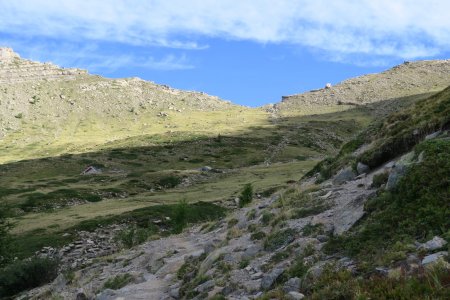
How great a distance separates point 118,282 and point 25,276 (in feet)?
39.5

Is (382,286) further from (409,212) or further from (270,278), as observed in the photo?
(270,278)

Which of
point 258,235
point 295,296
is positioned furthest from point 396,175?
point 258,235

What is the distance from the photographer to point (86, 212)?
181 ft

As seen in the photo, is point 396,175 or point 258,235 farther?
point 258,235

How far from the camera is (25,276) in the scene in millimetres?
30125

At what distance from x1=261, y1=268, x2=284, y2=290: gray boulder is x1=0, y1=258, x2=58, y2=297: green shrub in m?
22.3

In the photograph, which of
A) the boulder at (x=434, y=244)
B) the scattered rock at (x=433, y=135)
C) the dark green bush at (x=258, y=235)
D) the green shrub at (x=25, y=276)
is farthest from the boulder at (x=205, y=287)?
the green shrub at (x=25, y=276)

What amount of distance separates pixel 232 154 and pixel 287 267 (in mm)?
100861

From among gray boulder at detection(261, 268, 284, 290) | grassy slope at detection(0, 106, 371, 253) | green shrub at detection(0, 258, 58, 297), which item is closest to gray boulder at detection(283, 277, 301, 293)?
gray boulder at detection(261, 268, 284, 290)

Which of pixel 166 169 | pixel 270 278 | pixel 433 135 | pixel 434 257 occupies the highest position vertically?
pixel 166 169

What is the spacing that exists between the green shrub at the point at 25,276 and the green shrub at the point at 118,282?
35.4 feet

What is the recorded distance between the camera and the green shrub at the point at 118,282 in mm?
21141

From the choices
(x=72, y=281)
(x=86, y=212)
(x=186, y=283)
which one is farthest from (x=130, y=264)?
(x=86, y=212)

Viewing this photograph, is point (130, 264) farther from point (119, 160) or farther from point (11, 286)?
point (119, 160)
